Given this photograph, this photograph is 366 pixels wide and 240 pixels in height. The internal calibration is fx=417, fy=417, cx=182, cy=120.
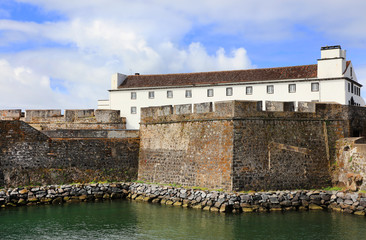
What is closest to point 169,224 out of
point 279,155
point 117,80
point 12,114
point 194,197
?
point 194,197

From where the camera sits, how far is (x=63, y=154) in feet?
61.8

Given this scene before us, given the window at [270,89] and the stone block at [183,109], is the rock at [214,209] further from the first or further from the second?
the window at [270,89]

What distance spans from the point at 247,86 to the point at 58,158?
64.3 feet

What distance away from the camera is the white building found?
32094 millimetres

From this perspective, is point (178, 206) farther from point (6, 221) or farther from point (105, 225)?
point (6, 221)

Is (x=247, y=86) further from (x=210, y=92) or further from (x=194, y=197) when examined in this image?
(x=194, y=197)

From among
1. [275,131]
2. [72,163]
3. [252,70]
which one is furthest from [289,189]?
[252,70]

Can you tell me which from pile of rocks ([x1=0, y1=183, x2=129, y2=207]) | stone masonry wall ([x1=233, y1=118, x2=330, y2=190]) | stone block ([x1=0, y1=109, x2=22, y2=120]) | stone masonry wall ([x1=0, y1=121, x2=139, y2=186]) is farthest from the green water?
stone block ([x1=0, y1=109, x2=22, y2=120])

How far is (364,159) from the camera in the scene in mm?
15578

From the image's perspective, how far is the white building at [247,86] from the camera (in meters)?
32.1

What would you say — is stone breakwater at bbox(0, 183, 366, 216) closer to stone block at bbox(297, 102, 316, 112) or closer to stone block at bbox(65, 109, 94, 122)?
stone block at bbox(297, 102, 316, 112)

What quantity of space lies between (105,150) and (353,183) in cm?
1085

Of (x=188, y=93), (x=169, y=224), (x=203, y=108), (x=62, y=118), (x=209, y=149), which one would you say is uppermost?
(x=188, y=93)

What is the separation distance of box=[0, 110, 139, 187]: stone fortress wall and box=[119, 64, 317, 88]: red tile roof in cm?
1664
